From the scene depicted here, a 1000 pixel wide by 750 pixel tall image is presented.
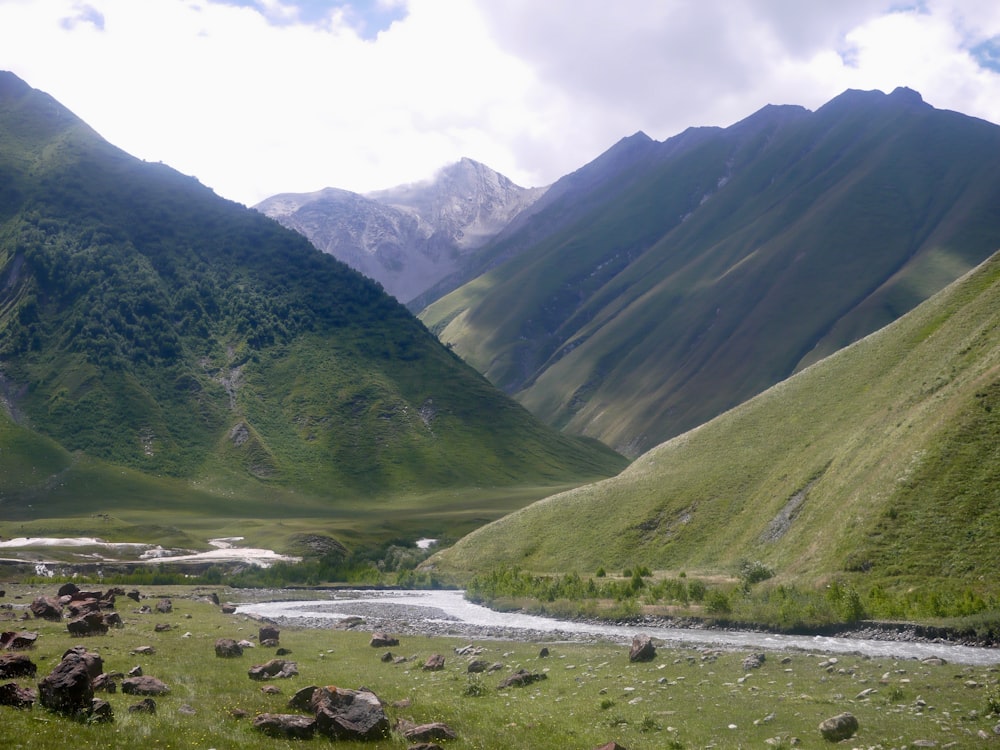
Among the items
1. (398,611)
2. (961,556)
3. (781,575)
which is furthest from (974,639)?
(398,611)

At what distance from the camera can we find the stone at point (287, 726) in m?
24.7

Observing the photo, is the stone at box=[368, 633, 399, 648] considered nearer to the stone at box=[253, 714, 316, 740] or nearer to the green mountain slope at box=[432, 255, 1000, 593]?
the stone at box=[253, 714, 316, 740]

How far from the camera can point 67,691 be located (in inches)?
933

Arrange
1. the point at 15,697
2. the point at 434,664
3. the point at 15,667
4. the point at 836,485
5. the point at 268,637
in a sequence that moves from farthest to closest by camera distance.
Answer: the point at 836,485
the point at 268,637
the point at 434,664
the point at 15,667
the point at 15,697

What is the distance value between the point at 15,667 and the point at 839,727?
2716 cm

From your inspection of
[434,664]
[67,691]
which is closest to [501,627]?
[434,664]

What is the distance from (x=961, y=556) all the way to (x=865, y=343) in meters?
66.1

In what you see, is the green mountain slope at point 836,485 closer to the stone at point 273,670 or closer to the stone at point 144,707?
the stone at point 273,670

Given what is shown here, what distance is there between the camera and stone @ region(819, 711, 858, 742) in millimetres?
25875

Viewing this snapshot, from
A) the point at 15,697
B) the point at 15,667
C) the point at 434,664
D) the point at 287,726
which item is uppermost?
the point at 15,697

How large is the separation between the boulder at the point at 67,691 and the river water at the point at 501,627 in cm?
3547

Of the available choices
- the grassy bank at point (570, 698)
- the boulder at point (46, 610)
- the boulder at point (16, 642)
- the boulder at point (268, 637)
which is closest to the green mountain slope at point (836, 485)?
A: the grassy bank at point (570, 698)

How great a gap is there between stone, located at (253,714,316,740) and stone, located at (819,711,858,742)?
1598cm

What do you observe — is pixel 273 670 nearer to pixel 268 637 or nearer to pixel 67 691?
pixel 67 691
